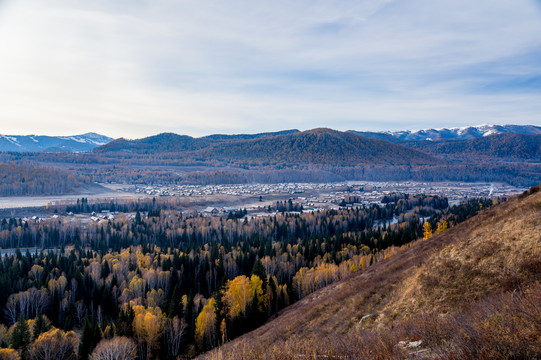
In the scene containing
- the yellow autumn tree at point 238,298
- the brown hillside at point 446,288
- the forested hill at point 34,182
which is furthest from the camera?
the forested hill at point 34,182

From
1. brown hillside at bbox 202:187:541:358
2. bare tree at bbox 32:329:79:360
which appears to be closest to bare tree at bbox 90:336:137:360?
bare tree at bbox 32:329:79:360

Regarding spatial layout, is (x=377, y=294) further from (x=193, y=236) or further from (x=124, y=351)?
(x=193, y=236)

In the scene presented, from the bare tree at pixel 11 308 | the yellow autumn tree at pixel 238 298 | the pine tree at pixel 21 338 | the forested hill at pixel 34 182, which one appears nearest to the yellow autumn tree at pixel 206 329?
the yellow autumn tree at pixel 238 298

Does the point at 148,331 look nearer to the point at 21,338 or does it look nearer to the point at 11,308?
the point at 21,338

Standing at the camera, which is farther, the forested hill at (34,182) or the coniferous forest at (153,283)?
the forested hill at (34,182)

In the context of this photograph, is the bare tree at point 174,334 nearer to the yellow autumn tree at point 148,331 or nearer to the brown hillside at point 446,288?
the yellow autumn tree at point 148,331

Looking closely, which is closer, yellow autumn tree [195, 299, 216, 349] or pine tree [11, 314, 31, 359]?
pine tree [11, 314, 31, 359]

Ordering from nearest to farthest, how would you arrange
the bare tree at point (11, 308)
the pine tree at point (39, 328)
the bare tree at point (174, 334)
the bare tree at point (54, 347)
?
the bare tree at point (54, 347) < the pine tree at point (39, 328) < the bare tree at point (174, 334) < the bare tree at point (11, 308)

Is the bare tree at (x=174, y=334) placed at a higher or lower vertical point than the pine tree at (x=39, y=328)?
lower

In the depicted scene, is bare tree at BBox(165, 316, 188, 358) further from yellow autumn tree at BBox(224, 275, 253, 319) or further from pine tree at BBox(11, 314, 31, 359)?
pine tree at BBox(11, 314, 31, 359)
